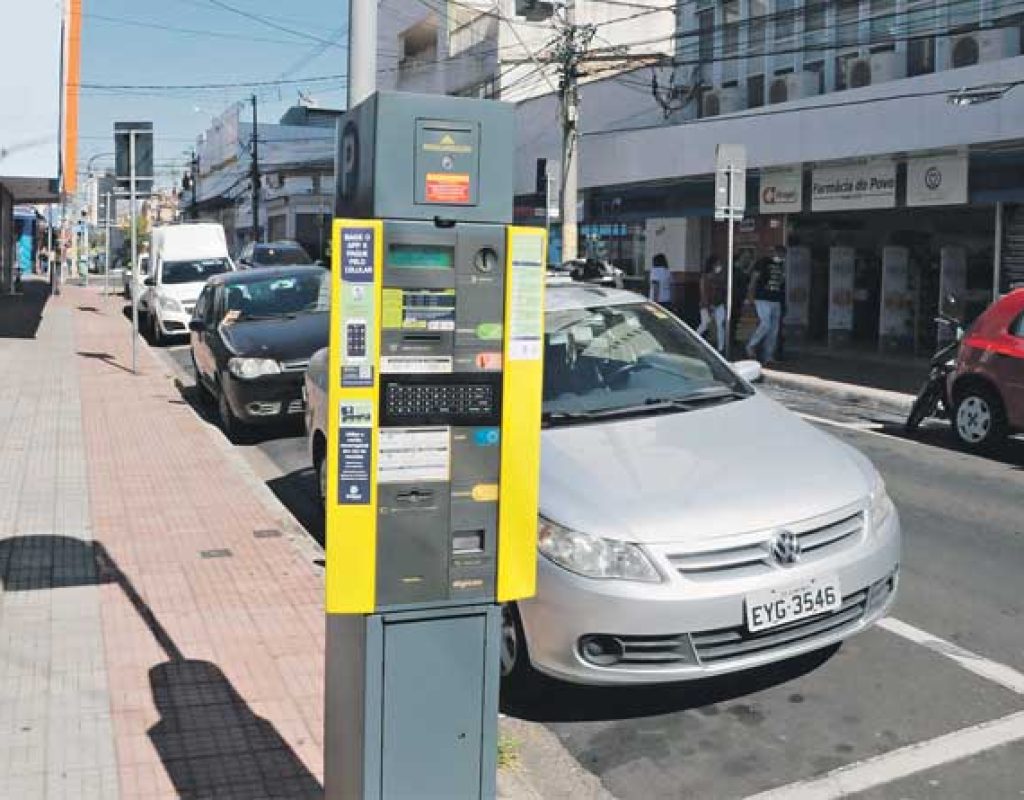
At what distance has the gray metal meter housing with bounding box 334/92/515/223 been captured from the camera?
3.14 meters

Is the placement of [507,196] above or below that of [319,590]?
above

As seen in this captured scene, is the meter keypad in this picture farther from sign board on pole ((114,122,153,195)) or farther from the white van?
the white van

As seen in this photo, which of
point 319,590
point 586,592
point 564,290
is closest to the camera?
point 586,592

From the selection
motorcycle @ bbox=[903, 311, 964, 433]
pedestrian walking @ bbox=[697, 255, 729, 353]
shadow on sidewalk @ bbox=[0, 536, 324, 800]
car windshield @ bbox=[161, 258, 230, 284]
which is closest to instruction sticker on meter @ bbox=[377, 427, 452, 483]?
shadow on sidewalk @ bbox=[0, 536, 324, 800]

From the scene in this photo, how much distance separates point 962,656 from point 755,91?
2105 centimetres

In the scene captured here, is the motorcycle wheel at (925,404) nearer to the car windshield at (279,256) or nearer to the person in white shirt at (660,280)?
the person in white shirt at (660,280)

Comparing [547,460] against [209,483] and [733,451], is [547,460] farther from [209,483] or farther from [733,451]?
[209,483]

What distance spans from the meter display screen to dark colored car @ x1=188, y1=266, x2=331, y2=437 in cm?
702

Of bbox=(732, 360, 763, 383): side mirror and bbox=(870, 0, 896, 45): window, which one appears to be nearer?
bbox=(732, 360, 763, 383): side mirror

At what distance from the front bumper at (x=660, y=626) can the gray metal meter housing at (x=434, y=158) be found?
1.81 m

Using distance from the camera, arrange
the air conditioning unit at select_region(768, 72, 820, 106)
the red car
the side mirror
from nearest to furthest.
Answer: the side mirror
the red car
the air conditioning unit at select_region(768, 72, 820, 106)

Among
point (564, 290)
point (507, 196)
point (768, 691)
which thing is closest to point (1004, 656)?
point (768, 691)

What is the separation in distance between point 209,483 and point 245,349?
275cm

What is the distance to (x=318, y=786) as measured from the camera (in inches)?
160
